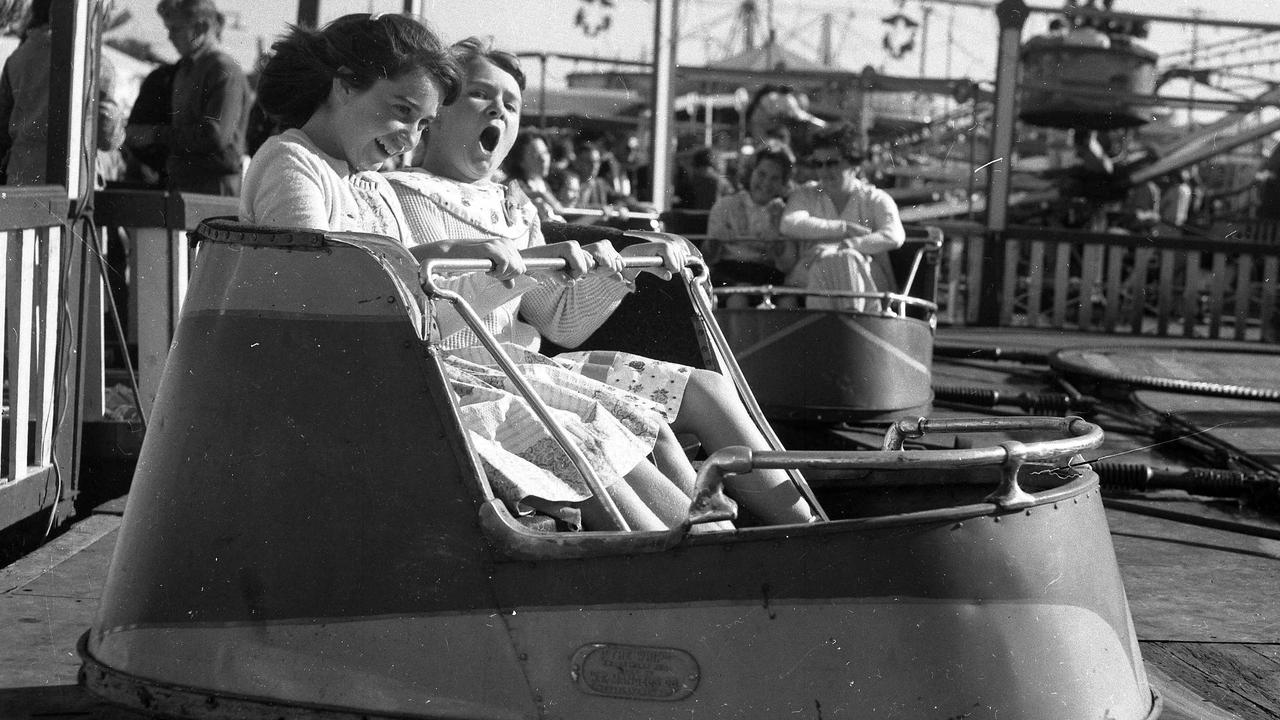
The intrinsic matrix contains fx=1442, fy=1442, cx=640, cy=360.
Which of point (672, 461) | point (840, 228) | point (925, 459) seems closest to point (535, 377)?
point (672, 461)

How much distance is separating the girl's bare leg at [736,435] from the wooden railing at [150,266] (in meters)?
2.13

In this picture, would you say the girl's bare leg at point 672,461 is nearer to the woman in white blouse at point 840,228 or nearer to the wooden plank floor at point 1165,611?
the wooden plank floor at point 1165,611

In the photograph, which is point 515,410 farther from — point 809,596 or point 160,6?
point 160,6

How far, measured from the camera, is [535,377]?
239cm

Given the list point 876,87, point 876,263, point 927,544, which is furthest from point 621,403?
point 876,87

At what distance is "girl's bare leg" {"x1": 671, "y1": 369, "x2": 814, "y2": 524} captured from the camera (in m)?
2.50

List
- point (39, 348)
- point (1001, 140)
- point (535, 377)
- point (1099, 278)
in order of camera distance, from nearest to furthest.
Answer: point (535, 377)
point (39, 348)
point (1001, 140)
point (1099, 278)

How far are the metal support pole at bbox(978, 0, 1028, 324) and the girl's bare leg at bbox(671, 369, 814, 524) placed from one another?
A: 30.3ft

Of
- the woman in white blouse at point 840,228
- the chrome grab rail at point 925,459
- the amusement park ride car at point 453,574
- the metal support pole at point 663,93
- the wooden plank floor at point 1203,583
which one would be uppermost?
the metal support pole at point 663,93

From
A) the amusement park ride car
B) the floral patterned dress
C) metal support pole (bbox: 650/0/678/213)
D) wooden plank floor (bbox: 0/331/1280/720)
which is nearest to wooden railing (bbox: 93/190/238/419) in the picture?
wooden plank floor (bbox: 0/331/1280/720)

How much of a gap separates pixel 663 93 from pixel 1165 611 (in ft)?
20.5

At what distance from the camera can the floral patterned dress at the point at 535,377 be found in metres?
2.21

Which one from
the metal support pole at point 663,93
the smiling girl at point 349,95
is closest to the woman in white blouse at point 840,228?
the metal support pole at point 663,93

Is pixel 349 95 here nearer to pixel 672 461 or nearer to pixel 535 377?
pixel 535 377
